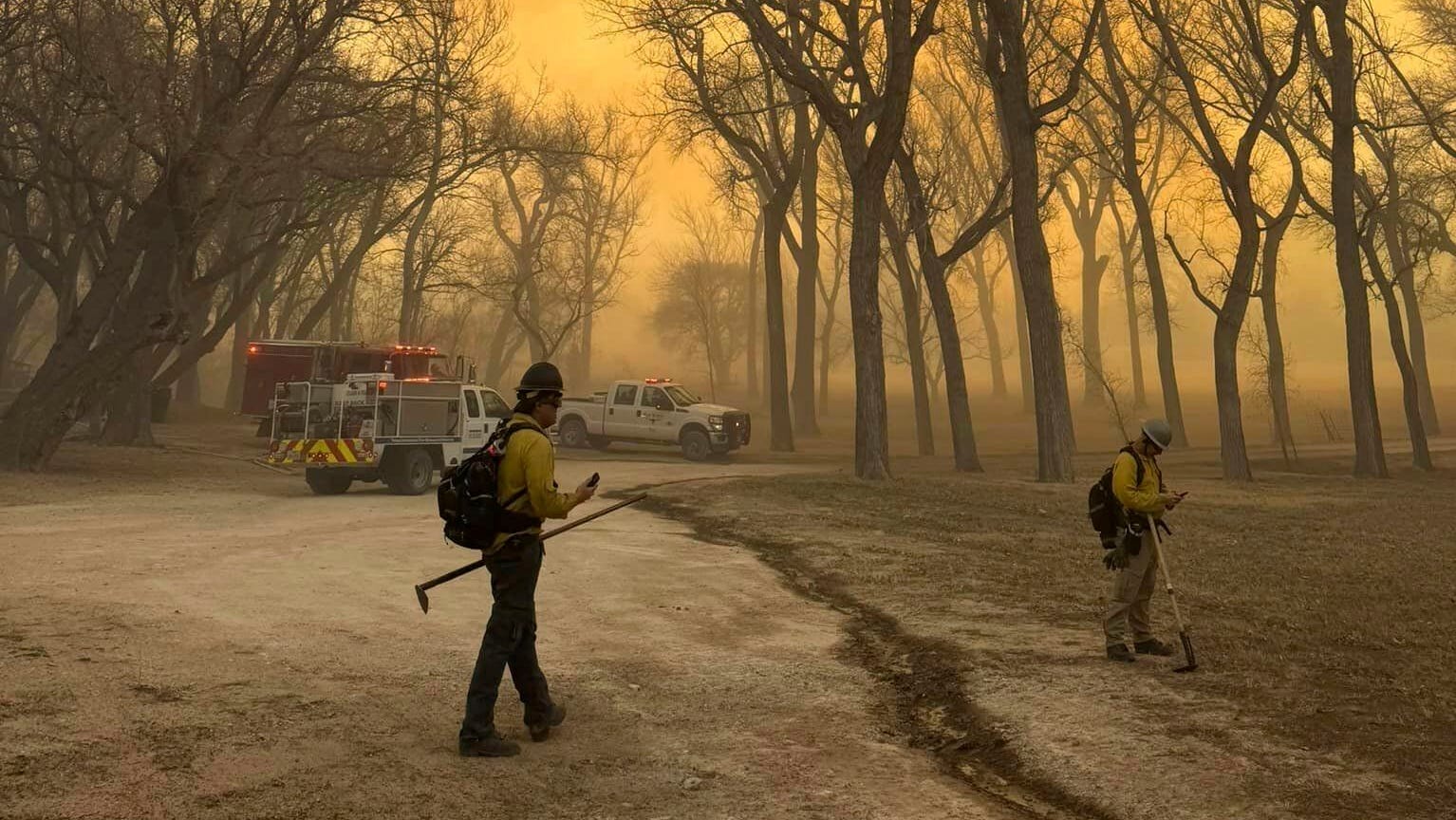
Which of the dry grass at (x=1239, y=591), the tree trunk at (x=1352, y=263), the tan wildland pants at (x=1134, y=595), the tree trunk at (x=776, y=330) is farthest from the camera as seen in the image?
the tree trunk at (x=776, y=330)

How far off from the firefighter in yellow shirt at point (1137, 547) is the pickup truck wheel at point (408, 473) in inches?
609

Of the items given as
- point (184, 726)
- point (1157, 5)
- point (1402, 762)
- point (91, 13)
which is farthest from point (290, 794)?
point (1157, 5)

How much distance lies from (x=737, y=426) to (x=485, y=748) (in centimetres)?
2861

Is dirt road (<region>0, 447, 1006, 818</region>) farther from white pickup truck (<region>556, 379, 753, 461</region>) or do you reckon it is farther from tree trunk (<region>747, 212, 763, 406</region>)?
tree trunk (<region>747, 212, 763, 406</region>)

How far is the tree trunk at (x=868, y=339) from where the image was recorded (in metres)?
24.7

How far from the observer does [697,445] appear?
35219mm

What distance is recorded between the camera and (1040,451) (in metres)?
25.3

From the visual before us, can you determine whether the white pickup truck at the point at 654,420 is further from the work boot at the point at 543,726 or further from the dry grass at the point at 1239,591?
the work boot at the point at 543,726

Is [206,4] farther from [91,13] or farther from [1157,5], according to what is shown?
[1157,5]

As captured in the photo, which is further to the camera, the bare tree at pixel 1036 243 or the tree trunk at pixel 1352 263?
the tree trunk at pixel 1352 263

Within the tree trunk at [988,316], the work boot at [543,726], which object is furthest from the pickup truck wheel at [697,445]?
the tree trunk at [988,316]

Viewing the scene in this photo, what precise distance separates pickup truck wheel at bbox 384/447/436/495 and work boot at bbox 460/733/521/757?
642 inches

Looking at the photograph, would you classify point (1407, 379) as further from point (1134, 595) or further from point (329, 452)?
point (1134, 595)

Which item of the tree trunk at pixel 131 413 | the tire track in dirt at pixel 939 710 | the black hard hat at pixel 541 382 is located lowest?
the tire track in dirt at pixel 939 710
